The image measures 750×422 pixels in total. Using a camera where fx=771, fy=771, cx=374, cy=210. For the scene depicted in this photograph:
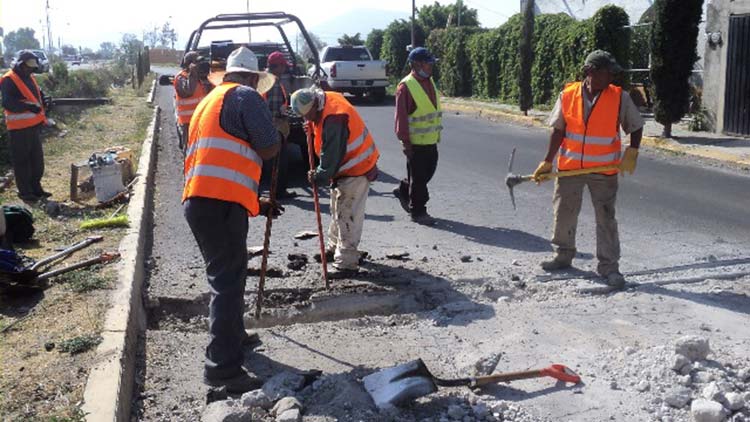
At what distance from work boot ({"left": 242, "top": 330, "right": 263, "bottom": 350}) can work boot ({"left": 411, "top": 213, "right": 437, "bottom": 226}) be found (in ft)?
11.7

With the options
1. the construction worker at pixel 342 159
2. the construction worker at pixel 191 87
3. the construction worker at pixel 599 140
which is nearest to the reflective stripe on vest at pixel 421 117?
the construction worker at pixel 342 159

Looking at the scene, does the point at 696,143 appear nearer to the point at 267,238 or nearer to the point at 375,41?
the point at 267,238

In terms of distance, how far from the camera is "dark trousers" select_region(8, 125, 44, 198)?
9570mm

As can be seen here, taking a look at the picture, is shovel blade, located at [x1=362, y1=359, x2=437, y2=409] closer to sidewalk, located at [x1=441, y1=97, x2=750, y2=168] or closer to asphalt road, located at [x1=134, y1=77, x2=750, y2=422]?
asphalt road, located at [x1=134, y1=77, x2=750, y2=422]

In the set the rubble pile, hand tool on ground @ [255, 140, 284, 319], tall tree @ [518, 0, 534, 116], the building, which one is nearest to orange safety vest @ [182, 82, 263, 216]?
hand tool on ground @ [255, 140, 284, 319]

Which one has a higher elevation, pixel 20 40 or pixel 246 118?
pixel 20 40

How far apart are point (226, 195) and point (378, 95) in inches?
852

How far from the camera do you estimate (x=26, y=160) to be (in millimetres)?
9602

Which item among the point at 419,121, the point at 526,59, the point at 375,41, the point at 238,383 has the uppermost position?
the point at 375,41

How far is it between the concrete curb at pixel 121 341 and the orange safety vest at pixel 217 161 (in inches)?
40.6

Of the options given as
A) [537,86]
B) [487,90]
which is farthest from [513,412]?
[487,90]

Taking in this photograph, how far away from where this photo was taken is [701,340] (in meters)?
4.23

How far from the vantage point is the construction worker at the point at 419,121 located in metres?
8.09

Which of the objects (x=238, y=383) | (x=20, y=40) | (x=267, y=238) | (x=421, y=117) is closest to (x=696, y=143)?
(x=421, y=117)
